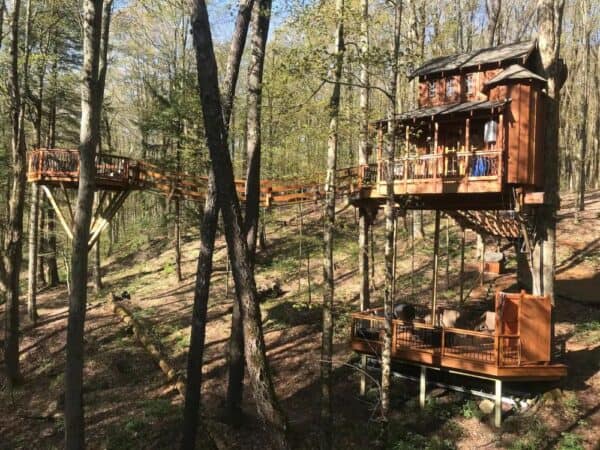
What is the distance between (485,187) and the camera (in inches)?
459

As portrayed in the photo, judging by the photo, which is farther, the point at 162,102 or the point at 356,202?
the point at 162,102

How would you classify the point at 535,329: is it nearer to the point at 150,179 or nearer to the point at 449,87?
the point at 449,87

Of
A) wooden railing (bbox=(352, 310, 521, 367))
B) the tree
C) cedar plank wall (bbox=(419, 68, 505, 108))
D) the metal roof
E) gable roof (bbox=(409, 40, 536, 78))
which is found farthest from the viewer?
cedar plank wall (bbox=(419, 68, 505, 108))

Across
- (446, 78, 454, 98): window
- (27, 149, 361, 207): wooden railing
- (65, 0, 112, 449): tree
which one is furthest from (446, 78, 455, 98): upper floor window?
(65, 0, 112, 449): tree

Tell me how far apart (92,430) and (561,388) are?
11765 millimetres

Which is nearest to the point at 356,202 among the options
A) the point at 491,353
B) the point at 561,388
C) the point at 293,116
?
the point at 293,116

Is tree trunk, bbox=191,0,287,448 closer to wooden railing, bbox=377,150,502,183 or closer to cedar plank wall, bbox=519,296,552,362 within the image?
wooden railing, bbox=377,150,502,183

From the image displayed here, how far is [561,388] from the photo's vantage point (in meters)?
11.2

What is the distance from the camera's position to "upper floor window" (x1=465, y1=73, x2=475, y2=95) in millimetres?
15359

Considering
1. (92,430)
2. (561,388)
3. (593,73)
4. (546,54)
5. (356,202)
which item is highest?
(593,73)

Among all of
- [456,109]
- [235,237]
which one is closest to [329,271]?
[235,237]

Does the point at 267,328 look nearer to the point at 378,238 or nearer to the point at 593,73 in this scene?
the point at 378,238

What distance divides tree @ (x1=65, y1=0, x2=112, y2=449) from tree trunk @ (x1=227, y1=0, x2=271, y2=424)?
337 centimetres

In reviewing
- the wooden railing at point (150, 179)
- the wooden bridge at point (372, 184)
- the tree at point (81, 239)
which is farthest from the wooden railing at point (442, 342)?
the tree at point (81, 239)
